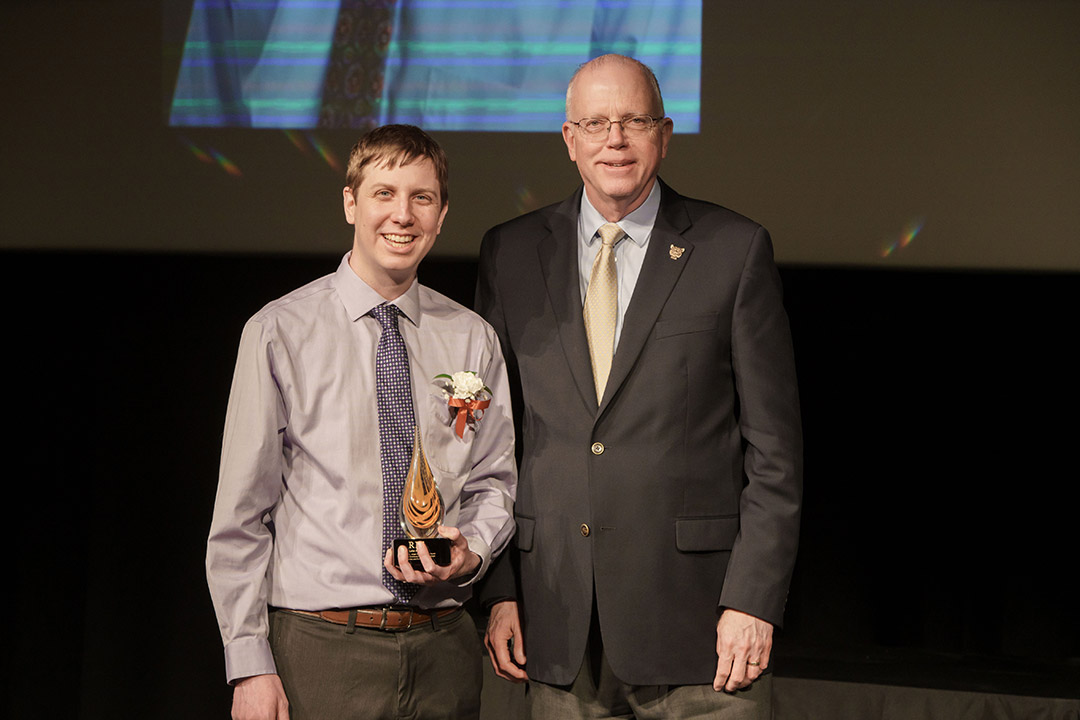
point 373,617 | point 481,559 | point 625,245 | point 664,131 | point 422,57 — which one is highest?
point 422,57

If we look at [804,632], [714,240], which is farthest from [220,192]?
[804,632]

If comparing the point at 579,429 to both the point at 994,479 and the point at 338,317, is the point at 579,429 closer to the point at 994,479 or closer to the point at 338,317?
the point at 338,317

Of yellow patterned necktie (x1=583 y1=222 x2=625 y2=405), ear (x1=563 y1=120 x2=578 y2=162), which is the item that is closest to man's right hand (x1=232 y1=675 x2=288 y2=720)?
yellow patterned necktie (x1=583 y1=222 x2=625 y2=405)

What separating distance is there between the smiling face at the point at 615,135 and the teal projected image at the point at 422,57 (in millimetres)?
1736

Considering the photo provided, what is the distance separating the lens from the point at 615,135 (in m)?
2.00

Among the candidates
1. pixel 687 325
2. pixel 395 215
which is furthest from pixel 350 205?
pixel 687 325

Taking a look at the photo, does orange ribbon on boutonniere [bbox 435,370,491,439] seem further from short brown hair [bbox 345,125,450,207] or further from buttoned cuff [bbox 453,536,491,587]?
short brown hair [bbox 345,125,450,207]

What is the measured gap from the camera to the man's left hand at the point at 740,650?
1894 millimetres

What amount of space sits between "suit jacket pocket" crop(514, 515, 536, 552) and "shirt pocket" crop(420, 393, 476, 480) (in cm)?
16

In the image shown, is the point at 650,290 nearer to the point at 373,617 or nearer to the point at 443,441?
the point at 443,441

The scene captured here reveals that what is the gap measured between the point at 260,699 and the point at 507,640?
499 mm

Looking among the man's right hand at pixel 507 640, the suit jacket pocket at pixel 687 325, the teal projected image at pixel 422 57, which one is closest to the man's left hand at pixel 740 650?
the man's right hand at pixel 507 640

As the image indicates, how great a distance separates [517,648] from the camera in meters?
2.07

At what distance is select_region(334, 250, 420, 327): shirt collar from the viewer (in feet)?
6.44
